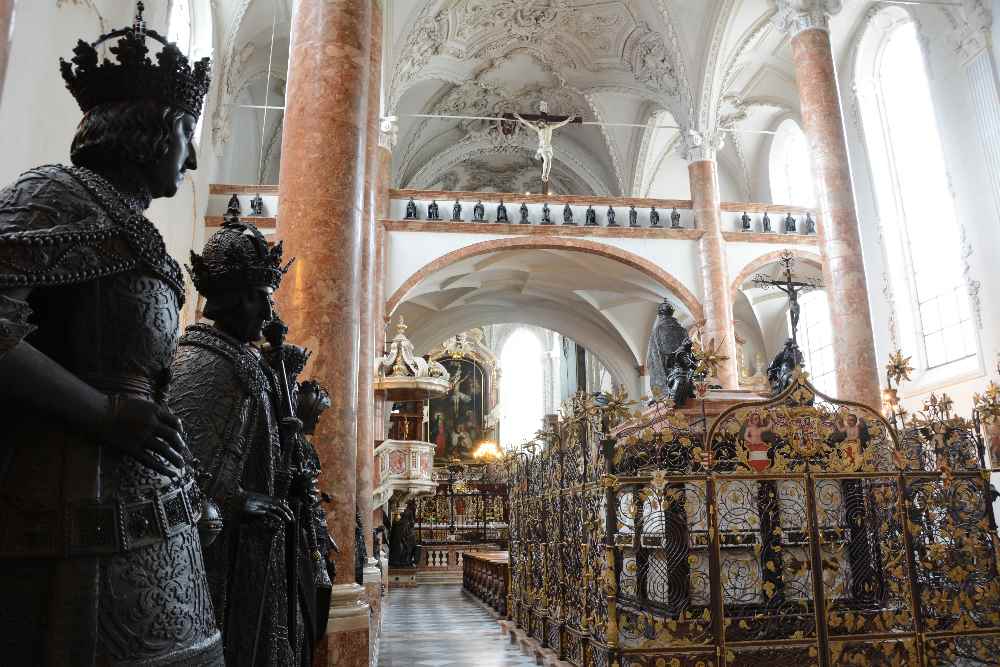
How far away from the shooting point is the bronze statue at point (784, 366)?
6.12 meters

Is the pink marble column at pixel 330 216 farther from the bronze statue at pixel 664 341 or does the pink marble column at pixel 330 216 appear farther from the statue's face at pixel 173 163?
the bronze statue at pixel 664 341

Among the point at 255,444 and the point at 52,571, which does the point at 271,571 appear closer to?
the point at 255,444

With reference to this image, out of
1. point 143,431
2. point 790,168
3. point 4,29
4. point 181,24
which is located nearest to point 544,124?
point 790,168

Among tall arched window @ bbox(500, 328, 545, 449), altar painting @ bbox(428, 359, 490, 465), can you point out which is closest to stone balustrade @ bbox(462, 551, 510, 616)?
altar painting @ bbox(428, 359, 490, 465)

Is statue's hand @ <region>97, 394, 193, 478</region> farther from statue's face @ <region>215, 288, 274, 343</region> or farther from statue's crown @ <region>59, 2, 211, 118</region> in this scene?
statue's face @ <region>215, 288, 274, 343</region>

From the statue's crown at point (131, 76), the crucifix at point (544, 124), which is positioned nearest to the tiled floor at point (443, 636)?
the statue's crown at point (131, 76)

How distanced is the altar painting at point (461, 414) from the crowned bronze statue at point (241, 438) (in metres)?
23.3

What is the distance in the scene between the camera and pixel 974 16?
1143 centimetres

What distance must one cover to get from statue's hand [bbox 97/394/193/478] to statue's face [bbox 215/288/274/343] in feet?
2.64

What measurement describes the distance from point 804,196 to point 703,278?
498 cm

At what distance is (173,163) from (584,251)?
43.6 feet

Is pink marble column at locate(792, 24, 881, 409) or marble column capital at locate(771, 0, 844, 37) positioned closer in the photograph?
pink marble column at locate(792, 24, 881, 409)

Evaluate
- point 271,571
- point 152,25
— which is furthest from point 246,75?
point 271,571

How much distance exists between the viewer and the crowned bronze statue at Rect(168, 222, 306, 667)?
1985mm
